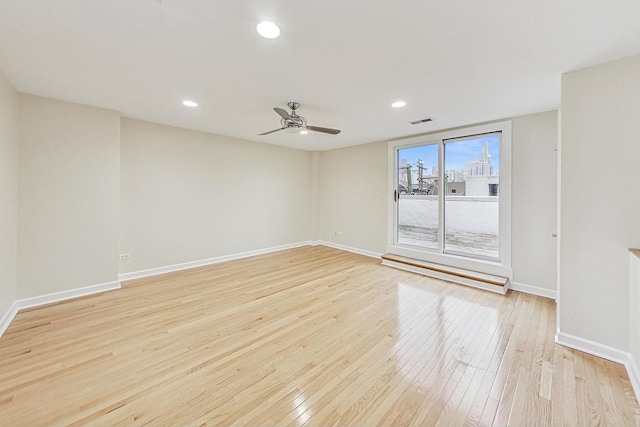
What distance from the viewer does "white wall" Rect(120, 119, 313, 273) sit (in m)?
3.90

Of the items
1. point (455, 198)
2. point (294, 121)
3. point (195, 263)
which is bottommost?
point (195, 263)

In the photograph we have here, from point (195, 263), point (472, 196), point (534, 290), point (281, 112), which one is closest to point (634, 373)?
point (534, 290)

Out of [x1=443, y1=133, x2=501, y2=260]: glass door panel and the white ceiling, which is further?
[x1=443, y1=133, x2=501, y2=260]: glass door panel

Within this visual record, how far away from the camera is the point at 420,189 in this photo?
15.7 ft

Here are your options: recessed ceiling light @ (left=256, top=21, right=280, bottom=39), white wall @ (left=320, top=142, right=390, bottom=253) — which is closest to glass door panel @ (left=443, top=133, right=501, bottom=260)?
white wall @ (left=320, top=142, right=390, bottom=253)

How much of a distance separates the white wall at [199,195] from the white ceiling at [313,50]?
0.97 m

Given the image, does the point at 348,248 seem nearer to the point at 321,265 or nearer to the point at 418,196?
the point at 321,265

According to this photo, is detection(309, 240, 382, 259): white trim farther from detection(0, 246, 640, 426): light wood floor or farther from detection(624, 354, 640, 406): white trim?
detection(624, 354, 640, 406): white trim

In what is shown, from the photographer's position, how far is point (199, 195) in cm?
459

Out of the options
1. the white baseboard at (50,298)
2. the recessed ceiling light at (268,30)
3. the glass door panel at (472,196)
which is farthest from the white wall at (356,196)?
the white baseboard at (50,298)

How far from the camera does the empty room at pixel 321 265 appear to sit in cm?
158

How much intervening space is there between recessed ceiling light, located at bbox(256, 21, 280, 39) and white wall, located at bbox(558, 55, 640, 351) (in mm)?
2629

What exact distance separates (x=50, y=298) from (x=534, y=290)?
21.0ft

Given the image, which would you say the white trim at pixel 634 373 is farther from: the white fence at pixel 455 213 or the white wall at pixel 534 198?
the white fence at pixel 455 213
